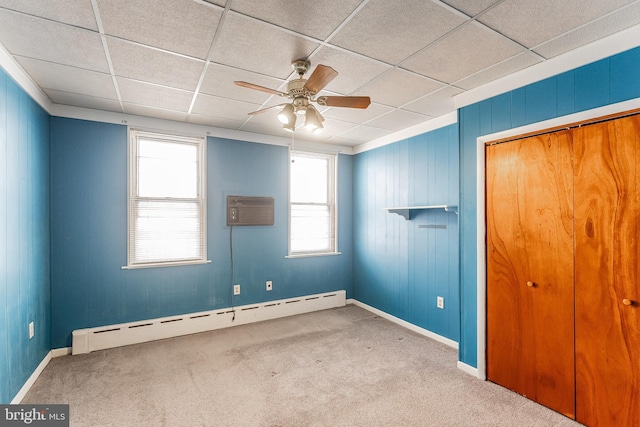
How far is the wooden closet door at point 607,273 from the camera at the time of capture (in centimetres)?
194

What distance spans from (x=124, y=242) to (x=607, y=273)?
440 centimetres

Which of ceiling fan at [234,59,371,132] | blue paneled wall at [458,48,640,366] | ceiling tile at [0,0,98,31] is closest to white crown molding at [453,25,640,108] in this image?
blue paneled wall at [458,48,640,366]

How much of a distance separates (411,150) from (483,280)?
1.88 m

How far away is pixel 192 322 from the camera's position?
12.6 feet

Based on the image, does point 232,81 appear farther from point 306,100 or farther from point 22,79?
point 22,79

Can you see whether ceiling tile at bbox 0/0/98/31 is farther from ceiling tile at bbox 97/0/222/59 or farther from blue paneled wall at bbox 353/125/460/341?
blue paneled wall at bbox 353/125/460/341

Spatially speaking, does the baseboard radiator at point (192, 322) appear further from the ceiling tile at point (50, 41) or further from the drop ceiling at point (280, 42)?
the ceiling tile at point (50, 41)

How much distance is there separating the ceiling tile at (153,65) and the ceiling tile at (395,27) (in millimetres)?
1188

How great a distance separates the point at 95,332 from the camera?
10.9 feet

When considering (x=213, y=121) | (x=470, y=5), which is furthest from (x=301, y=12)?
(x=213, y=121)

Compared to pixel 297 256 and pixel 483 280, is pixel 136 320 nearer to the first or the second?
pixel 297 256

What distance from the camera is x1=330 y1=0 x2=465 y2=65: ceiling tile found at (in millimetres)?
1731

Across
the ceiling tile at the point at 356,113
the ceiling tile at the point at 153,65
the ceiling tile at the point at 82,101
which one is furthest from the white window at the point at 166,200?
the ceiling tile at the point at 356,113

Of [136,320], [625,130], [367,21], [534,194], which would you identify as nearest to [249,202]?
[136,320]
